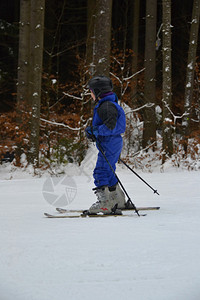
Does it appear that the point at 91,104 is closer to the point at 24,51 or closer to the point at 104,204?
the point at 24,51

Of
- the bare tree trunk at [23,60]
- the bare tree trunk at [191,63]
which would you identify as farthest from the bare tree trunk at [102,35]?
the bare tree trunk at [191,63]

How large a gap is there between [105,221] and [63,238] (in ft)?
3.16

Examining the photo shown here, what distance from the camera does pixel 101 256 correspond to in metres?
3.07

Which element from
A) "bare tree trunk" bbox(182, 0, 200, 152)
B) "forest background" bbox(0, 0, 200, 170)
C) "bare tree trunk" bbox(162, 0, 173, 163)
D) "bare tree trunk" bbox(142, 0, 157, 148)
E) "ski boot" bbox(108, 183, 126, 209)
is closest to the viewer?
"ski boot" bbox(108, 183, 126, 209)

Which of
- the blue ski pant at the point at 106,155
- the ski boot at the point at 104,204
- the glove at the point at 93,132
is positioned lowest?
the ski boot at the point at 104,204

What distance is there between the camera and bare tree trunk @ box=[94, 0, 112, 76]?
417 inches

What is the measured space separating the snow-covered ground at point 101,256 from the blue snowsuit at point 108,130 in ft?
2.04

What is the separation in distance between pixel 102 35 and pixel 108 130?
6463mm

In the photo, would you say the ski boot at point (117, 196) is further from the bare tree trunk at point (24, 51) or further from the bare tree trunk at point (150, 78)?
the bare tree trunk at point (150, 78)

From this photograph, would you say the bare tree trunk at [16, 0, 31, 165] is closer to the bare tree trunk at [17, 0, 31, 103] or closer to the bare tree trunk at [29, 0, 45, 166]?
the bare tree trunk at [17, 0, 31, 103]

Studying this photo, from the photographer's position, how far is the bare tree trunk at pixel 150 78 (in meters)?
15.0

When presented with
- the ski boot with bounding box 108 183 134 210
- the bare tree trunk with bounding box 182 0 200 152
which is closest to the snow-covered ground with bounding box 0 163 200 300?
the ski boot with bounding box 108 183 134 210

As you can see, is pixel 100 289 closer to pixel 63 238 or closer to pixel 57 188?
pixel 63 238

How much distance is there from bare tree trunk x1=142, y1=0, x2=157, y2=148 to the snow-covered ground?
9.66 meters
